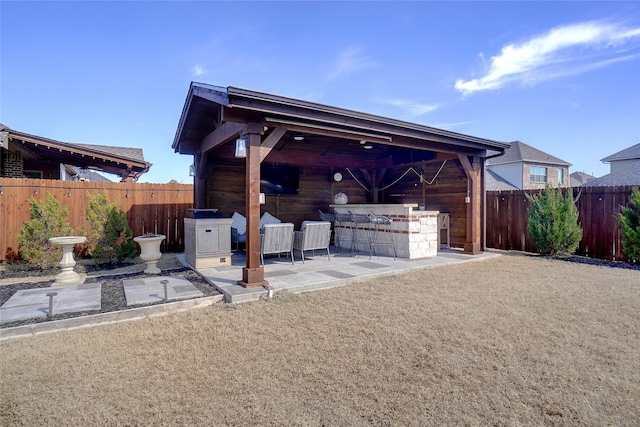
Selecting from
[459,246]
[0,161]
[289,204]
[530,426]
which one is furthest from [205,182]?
[530,426]

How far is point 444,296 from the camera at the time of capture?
14.1 ft

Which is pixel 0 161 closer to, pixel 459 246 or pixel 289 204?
pixel 289 204

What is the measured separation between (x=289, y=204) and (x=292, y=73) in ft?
15.3

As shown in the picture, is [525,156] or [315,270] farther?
[525,156]

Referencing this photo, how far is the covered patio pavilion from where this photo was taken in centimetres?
451

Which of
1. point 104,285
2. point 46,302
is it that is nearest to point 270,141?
point 104,285

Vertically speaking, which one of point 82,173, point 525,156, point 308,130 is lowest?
point 308,130

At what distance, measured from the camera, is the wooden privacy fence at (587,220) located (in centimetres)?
727

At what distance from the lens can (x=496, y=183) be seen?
20.5 metres

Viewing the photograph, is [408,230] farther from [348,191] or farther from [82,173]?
[82,173]

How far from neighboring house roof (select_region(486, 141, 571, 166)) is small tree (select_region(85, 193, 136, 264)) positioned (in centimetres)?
2136

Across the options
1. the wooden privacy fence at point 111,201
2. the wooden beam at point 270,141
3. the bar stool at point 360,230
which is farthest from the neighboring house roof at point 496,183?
the wooden beam at point 270,141

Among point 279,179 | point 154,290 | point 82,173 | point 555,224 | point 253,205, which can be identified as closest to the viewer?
point 154,290

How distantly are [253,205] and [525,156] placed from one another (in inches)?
858
